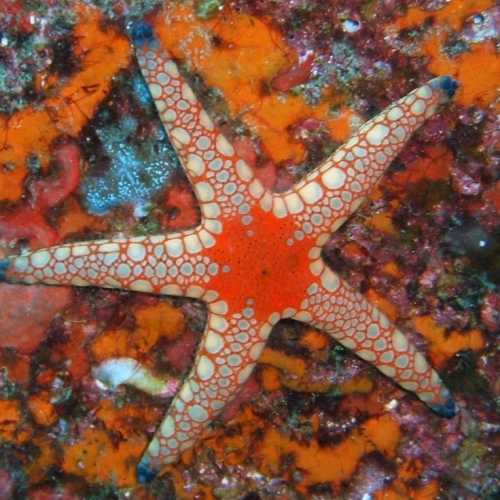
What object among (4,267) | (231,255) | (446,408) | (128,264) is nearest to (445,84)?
(231,255)

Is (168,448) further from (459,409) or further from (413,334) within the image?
(459,409)

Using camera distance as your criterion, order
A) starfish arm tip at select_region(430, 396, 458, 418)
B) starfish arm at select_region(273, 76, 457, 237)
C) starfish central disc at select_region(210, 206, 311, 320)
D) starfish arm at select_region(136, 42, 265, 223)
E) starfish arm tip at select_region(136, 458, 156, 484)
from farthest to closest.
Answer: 1. starfish arm tip at select_region(430, 396, 458, 418)
2. starfish arm tip at select_region(136, 458, 156, 484)
3. starfish arm at select_region(273, 76, 457, 237)
4. starfish central disc at select_region(210, 206, 311, 320)
5. starfish arm at select_region(136, 42, 265, 223)

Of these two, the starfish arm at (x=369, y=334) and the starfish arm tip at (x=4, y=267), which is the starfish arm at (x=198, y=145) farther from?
the starfish arm tip at (x=4, y=267)

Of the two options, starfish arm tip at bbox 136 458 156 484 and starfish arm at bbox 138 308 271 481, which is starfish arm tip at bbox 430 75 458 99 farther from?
starfish arm tip at bbox 136 458 156 484


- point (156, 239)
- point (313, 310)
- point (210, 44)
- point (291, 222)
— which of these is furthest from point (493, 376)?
point (210, 44)

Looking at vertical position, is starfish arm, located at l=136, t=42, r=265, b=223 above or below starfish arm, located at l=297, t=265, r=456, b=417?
above

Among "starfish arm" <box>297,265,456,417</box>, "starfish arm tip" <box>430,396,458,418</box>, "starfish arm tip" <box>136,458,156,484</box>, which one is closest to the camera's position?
"starfish arm" <box>297,265,456,417</box>

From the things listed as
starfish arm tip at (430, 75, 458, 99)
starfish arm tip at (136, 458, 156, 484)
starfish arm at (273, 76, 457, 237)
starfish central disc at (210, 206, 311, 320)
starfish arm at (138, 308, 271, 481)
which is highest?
starfish arm tip at (430, 75, 458, 99)

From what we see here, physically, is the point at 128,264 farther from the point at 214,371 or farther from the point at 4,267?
the point at 214,371

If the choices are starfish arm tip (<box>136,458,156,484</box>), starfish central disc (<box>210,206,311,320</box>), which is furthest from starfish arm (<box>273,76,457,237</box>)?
starfish arm tip (<box>136,458,156,484</box>)
